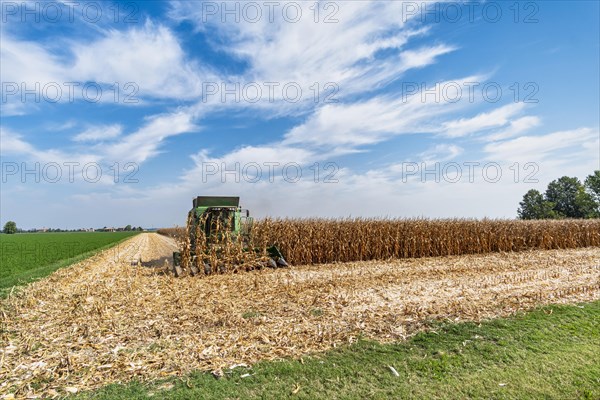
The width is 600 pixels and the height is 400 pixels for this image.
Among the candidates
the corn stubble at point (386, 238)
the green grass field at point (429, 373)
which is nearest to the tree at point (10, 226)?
the corn stubble at point (386, 238)

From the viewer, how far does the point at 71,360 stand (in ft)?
16.3

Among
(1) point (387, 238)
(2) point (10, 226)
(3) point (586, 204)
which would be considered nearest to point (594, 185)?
(3) point (586, 204)

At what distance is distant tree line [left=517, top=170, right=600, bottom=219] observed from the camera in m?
55.6

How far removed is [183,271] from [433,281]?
332 inches

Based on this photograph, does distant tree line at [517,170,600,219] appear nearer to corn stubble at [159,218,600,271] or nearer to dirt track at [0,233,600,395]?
A: corn stubble at [159,218,600,271]

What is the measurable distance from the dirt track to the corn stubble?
4.48m

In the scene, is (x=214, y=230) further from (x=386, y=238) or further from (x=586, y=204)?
(x=586, y=204)

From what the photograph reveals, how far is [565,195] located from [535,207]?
514 centimetres

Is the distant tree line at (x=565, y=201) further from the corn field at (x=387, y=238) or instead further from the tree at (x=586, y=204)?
the corn field at (x=387, y=238)

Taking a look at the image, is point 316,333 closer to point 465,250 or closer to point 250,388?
point 250,388

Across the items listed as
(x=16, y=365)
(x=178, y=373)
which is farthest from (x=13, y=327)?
(x=178, y=373)

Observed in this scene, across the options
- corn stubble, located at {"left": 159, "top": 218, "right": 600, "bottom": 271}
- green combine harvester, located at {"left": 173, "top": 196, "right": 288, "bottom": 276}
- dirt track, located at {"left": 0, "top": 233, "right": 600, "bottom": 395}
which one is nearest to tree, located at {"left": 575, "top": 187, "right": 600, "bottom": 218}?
corn stubble, located at {"left": 159, "top": 218, "right": 600, "bottom": 271}

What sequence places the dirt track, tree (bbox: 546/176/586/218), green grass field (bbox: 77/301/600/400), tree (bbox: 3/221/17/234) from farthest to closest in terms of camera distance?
tree (bbox: 3/221/17/234), tree (bbox: 546/176/586/218), the dirt track, green grass field (bbox: 77/301/600/400)

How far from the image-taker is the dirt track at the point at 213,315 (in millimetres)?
4879
